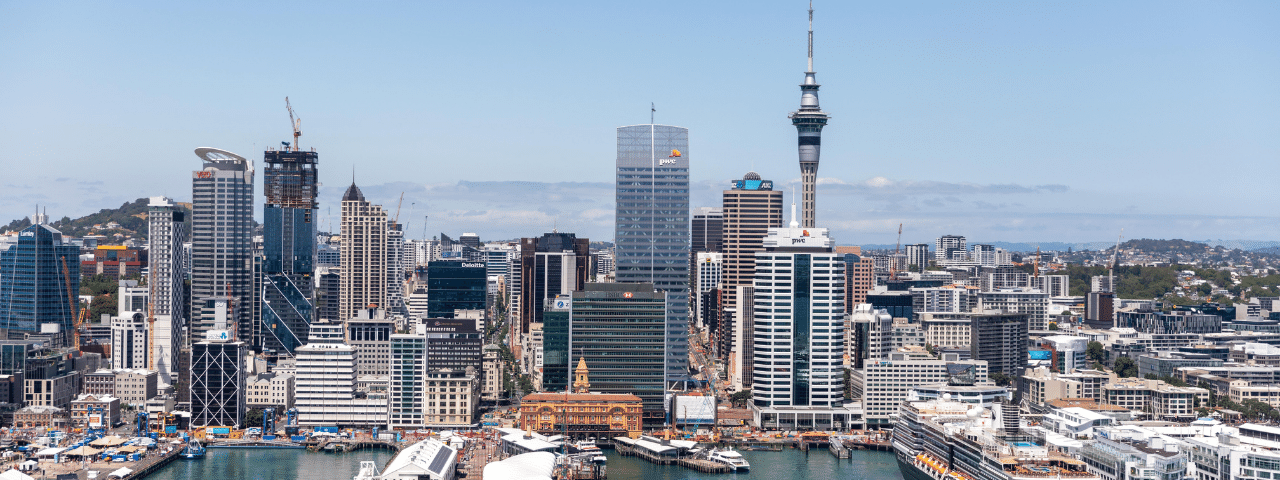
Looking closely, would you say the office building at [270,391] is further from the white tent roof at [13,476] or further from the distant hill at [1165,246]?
the distant hill at [1165,246]

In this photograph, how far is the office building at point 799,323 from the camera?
155 feet

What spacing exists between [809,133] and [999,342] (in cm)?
1392

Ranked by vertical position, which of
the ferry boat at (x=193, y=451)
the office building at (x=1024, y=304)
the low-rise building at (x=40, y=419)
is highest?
the office building at (x=1024, y=304)

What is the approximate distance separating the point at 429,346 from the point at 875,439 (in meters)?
17.0

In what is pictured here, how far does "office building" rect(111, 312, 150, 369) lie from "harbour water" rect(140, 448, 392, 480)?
1432 cm

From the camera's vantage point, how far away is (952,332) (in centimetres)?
6500

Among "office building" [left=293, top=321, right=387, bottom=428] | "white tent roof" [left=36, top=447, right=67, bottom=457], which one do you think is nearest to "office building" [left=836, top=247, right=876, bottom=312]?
"office building" [left=293, top=321, right=387, bottom=428]

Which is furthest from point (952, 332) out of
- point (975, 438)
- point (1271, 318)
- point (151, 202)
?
point (151, 202)

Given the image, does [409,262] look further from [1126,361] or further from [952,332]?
[1126,361]

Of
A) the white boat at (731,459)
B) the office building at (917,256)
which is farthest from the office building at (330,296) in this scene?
the office building at (917,256)

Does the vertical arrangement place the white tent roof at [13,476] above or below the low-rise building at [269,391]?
below

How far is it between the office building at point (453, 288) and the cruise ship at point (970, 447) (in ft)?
116

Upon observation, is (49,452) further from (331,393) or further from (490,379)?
(490,379)

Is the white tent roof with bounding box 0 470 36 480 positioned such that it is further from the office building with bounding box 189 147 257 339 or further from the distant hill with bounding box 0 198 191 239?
the distant hill with bounding box 0 198 191 239
